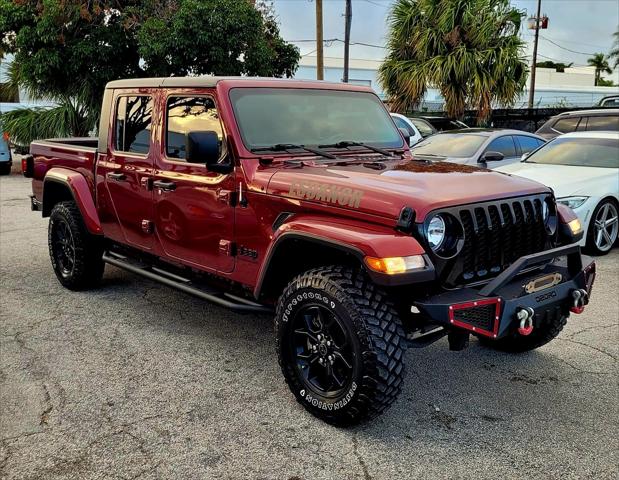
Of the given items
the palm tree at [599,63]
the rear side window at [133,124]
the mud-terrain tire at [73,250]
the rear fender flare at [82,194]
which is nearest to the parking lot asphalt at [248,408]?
the mud-terrain tire at [73,250]

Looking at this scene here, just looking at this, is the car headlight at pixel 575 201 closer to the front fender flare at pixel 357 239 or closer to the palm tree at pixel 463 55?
the front fender flare at pixel 357 239

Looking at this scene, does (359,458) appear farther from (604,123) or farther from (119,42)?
(119,42)

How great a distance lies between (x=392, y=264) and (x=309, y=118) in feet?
5.62

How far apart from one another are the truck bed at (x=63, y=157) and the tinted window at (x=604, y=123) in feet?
28.9

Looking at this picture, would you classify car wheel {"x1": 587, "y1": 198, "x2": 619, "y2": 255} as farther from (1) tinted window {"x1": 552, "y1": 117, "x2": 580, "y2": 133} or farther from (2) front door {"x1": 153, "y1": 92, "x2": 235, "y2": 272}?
(2) front door {"x1": 153, "y1": 92, "x2": 235, "y2": 272}

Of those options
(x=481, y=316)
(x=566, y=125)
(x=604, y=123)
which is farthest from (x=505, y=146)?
(x=481, y=316)

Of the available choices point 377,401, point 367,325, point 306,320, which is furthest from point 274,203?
point 377,401

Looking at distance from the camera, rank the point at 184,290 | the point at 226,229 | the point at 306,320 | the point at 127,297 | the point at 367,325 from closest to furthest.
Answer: the point at 367,325 → the point at 306,320 → the point at 226,229 → the point at 184,290 → the point at 127,297

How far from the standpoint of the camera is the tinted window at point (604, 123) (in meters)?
11.2

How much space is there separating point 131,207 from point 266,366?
5.54 feet

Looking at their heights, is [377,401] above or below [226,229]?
below

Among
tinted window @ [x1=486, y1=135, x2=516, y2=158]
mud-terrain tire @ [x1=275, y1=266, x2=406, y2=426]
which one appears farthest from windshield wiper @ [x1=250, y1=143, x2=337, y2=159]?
tinted window @ [x1=486, y1=135, x2=516, y2=158]

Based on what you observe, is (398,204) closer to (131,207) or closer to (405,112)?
(131,207)

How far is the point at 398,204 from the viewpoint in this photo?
3.26 metres
